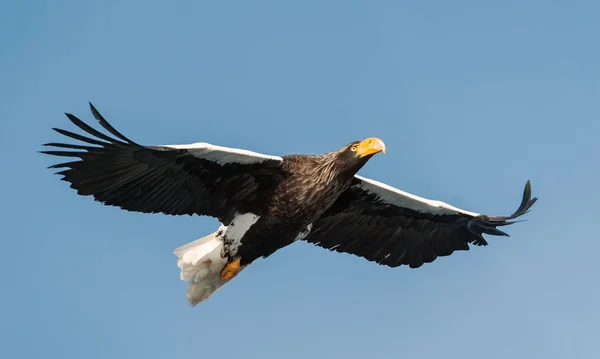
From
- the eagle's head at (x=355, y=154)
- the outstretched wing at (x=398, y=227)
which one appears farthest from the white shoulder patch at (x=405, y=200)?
the eagle's head at (x=355, y=154)

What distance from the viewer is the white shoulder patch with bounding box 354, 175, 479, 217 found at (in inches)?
491

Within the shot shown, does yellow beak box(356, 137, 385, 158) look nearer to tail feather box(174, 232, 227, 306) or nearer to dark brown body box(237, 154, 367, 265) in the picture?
dark brown body box(237, 154, 367, 265)

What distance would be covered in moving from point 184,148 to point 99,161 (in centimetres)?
85

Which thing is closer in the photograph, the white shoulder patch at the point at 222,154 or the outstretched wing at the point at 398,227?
the white shoulder patch at the point at 222,154

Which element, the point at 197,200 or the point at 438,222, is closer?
the point at 197,200

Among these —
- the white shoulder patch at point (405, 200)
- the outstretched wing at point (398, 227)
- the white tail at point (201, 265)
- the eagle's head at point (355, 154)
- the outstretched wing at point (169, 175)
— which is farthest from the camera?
the outstretched wing at point (398, 227)

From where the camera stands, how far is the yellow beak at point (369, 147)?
11609 millimetres

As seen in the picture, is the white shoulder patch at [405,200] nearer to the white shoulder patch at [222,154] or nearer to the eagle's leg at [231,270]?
the white shoulder patch at [222,154]

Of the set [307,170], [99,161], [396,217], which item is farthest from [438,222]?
[99,161]

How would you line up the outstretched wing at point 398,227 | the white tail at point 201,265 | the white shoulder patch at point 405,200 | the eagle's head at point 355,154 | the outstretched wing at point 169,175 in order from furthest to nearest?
the outstretched wing at point 398,227
the white shoulder patch at point 405,200
the white tail at point 201,265
the eagle's head at point 355,154
the outstretched wing at point 169,175

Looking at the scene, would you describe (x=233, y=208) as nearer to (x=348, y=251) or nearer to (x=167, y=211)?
(x=167, y=211)

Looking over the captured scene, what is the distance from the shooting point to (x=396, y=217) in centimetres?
1309

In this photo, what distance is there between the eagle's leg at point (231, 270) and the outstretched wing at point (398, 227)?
116 centimetres

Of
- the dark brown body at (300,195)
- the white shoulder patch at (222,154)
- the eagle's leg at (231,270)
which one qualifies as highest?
the white shoulder patch at (222,154)
